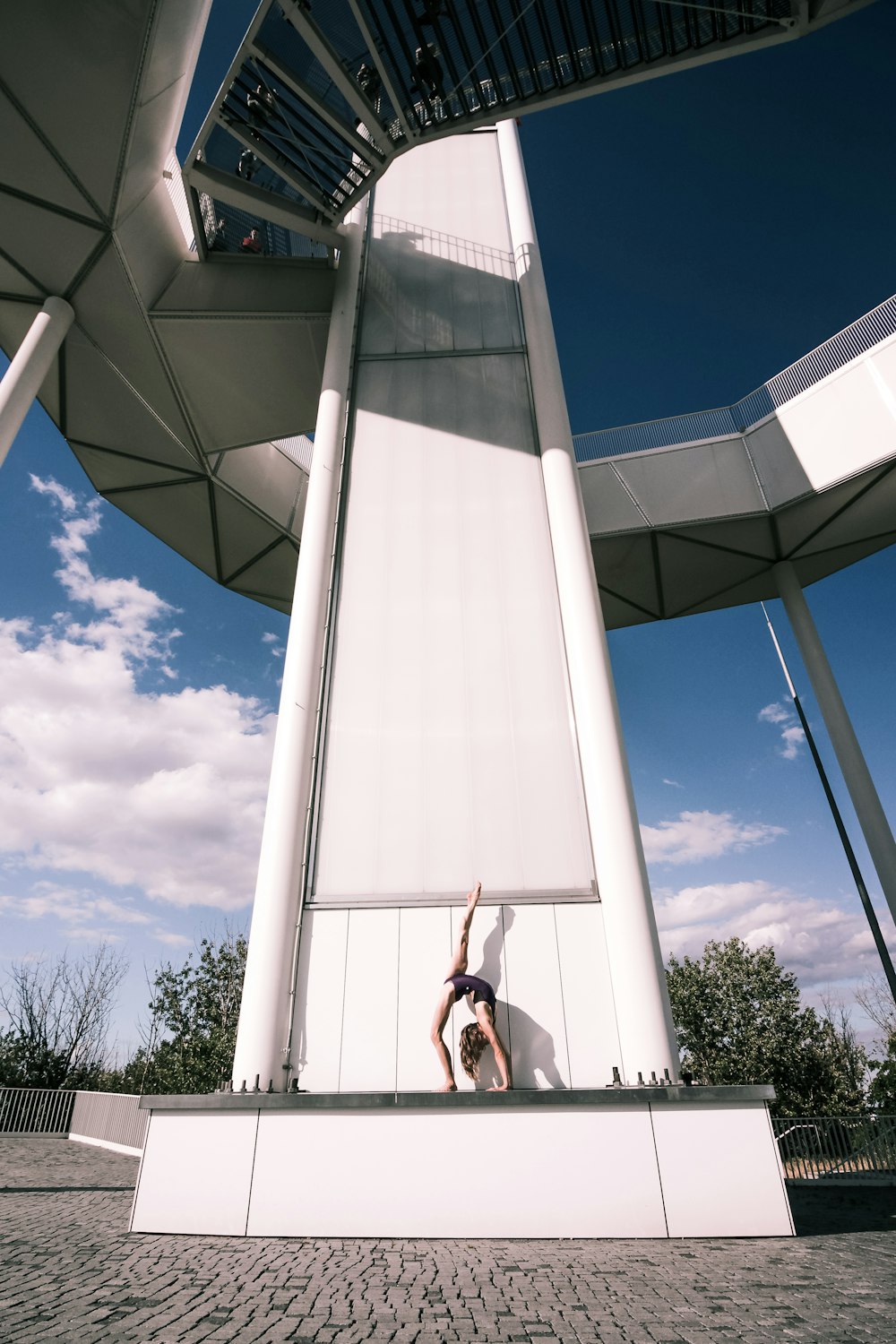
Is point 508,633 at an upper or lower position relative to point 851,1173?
upper

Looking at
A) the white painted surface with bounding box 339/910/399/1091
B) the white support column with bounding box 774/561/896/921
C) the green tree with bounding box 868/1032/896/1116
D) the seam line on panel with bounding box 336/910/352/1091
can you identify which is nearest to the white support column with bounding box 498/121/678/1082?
the white painted surface with bounding box 339/910/399/1091

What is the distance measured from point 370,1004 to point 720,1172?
3.00 meters

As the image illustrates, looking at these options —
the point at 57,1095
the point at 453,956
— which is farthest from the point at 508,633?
the point at 57,1095

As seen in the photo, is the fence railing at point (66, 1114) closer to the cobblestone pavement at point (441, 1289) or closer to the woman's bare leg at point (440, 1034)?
the cobblestone pavement at point (441, 1289)

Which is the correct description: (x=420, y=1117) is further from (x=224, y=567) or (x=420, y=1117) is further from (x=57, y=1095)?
(x=57, y=1095)

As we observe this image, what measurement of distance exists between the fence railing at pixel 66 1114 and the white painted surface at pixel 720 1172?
14.9 m

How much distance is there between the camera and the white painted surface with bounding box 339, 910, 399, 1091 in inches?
230

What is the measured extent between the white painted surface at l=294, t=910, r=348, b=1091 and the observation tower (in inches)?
1.1

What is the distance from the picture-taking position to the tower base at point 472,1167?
462cm

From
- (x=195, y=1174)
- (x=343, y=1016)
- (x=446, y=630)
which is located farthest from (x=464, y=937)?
(x=446, y=630)

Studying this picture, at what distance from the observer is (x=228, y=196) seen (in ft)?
34.9

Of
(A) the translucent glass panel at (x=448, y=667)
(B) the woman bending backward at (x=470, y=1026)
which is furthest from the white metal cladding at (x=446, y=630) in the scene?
(B) the woman bending backward at (x=470, y=1026)

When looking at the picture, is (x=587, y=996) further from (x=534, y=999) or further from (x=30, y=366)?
(x=30, y=366)

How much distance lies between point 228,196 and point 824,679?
52.2 ft
